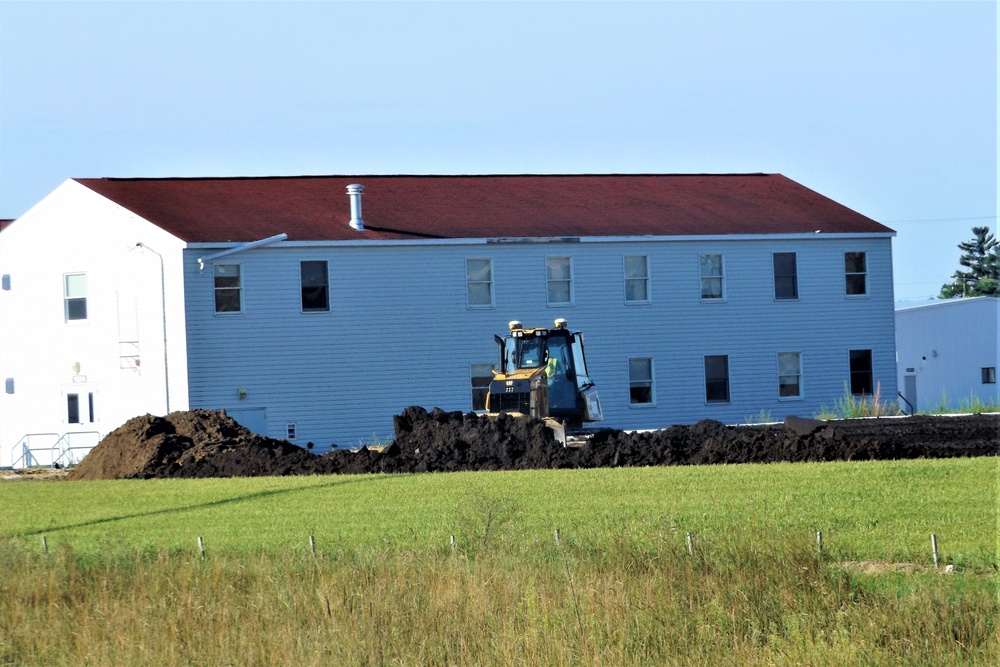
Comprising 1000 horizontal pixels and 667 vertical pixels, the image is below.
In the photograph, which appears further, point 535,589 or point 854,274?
point 854,274

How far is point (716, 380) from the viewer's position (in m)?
40.0

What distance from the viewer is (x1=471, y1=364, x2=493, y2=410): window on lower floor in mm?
37875

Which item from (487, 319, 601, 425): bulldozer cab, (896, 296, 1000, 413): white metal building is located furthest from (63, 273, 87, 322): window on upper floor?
(896, 296, 1000, 413): white metal building

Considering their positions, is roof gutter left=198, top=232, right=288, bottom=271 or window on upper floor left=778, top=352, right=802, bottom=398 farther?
window on upper floor left=778, top=352, right=802, bottom=398

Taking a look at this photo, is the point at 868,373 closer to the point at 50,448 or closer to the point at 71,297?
the point at 71,297

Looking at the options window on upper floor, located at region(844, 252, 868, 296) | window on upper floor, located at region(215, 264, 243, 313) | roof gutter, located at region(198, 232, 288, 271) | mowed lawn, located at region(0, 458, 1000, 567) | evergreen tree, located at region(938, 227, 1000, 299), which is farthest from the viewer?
evergreen tree, located at region(938, 227, 1000, 299)

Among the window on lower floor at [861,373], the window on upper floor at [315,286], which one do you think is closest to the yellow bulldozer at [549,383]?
the window on upper floor at [315,286]

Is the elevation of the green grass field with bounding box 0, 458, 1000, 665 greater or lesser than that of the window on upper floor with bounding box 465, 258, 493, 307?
lesser

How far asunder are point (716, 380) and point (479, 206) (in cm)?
834

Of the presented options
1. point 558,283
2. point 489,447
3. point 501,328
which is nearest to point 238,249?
point 501,328

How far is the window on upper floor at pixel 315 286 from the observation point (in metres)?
36.8

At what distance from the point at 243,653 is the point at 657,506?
8.92 m

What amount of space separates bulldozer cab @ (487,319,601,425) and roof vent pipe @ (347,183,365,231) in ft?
28.6

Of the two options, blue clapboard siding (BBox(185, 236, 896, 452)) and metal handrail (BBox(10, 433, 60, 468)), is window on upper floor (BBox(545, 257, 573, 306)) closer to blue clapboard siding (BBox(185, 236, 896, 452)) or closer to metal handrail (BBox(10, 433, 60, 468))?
blue clapboard siding (BBox(185, 236, 896, 452))
